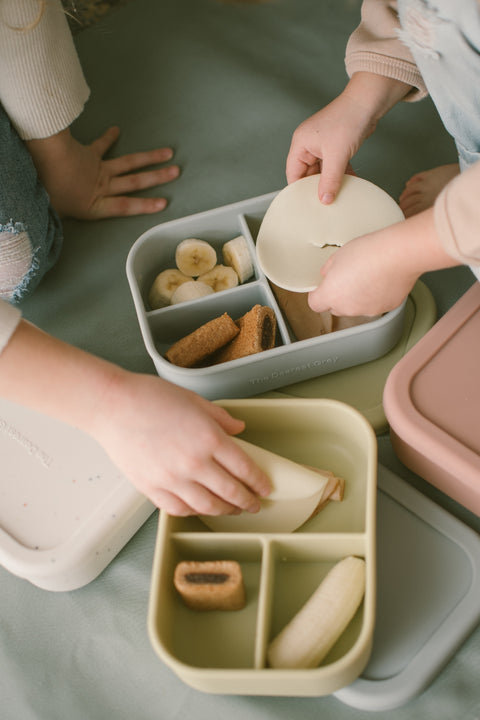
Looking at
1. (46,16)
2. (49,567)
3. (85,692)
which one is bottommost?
(85,692)

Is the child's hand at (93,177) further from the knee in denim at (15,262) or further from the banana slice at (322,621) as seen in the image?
the banana slice at (322,621)

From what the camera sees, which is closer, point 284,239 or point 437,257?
point 437,257

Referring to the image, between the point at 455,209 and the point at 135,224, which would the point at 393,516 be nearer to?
the point at 455,209

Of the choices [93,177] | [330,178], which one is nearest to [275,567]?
[330,178]

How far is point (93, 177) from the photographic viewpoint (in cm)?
100

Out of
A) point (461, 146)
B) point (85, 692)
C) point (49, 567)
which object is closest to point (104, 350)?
point (49, 567)

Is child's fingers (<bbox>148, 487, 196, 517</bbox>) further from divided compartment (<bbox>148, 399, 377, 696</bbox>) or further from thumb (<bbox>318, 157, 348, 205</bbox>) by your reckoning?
thumb (<bbox>318, 157, 348, 205</bbox>)

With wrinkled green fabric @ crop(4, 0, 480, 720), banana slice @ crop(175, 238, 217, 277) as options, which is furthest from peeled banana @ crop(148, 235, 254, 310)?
wrinkled green fabric @ crop(4, 0, 480, 720)

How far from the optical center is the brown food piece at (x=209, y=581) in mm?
572

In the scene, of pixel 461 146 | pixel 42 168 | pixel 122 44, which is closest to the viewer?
pixel 461 146

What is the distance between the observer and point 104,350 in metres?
0.89

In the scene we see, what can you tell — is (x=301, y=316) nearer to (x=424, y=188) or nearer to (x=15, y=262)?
(x=424, y=188)

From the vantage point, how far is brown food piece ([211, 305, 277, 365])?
72 cm

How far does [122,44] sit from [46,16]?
35 centimetres
